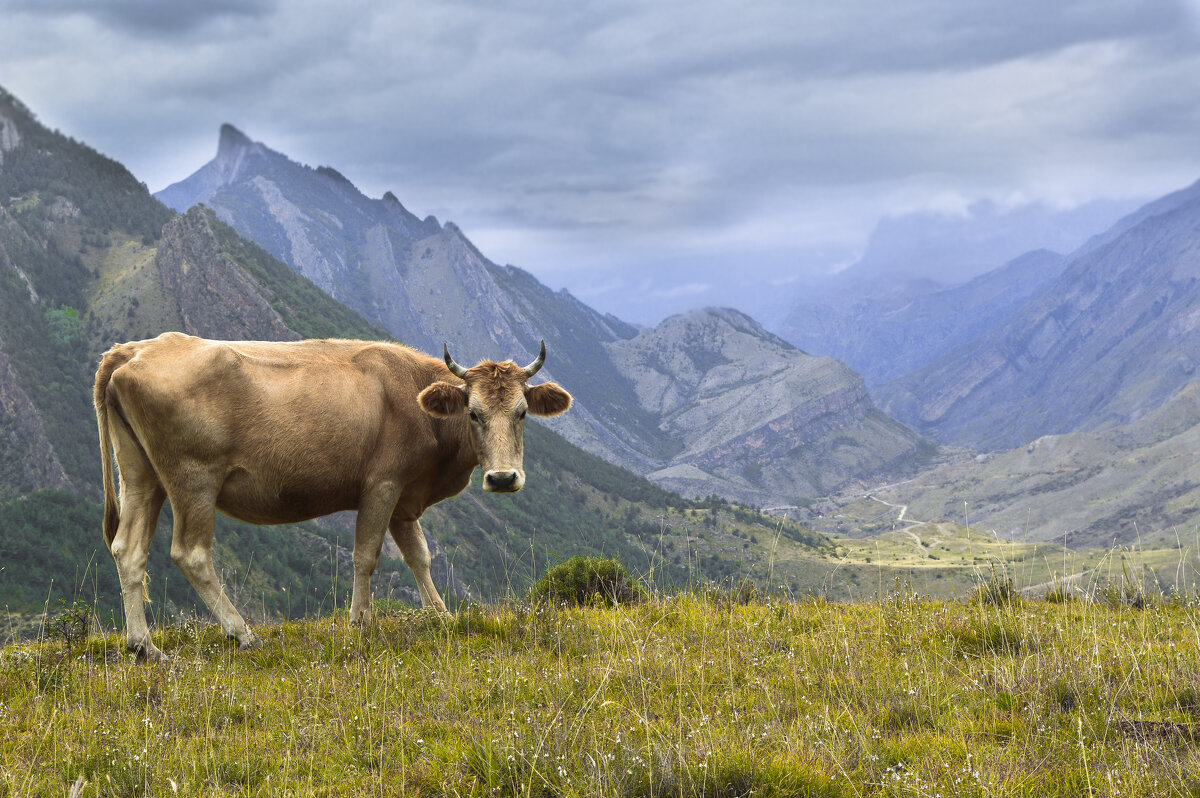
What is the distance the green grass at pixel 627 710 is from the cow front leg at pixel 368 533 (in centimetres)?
93

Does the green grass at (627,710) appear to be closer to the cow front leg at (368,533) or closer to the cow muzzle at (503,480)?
the cow front leg at (368,533)

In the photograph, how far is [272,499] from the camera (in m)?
9.64

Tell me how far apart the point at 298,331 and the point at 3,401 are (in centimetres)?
6196

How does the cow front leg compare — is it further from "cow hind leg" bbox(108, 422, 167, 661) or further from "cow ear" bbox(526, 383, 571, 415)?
"cow hind leg" bbox(108, 422, 167, 661)

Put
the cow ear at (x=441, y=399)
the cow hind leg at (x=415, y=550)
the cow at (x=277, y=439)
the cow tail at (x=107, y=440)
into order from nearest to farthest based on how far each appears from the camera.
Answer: the cow at (x=277, y=439)
the cow tail at (x=107, y=440)
the cow ear at (x=441, y=399)
the cow hind leg at (x=415, y=550)

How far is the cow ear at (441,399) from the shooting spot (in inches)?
395

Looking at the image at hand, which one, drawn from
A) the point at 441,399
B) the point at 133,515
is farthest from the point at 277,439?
the point at 441,399

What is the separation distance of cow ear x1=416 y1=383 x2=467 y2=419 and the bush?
9.24 ft

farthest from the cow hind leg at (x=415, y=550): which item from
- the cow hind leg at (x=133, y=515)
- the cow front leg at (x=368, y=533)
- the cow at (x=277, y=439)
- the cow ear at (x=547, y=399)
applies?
the cow hind leg at (x=133, y=515)

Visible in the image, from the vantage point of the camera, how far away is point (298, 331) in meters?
196

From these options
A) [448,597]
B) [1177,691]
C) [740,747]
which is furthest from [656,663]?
[448,597]

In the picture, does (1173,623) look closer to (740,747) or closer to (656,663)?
(656,663)

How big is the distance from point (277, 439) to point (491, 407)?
2.47 m

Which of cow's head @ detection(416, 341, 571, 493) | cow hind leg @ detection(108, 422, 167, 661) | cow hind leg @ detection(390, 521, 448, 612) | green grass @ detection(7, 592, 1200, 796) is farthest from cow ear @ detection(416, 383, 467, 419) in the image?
cow hind leg @ detection(108, 422, 167, 661)
